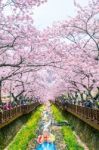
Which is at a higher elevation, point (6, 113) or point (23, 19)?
point (23, 19)

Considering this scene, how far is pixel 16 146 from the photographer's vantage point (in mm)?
32844

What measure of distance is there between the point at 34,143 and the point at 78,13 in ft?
41.5

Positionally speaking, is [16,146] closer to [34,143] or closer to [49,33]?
[34,143]

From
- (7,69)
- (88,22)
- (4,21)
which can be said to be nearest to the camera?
(4,21)

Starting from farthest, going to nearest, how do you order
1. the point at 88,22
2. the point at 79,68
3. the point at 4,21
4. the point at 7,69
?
A: 1. the point at 7,69
2. the point at 79,68
3. the point at 88,22
4. the point at 4,21

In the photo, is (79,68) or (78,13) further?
(79,68)

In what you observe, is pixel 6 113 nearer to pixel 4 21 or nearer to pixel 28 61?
pixel 28 61

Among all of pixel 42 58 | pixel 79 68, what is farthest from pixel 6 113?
pixel 42 58

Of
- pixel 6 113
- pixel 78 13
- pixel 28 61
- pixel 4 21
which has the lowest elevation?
pixel 6 113

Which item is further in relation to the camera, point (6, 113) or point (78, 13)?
point (6, 113)

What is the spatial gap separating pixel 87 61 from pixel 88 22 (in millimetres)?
3474

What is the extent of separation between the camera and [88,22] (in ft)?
107

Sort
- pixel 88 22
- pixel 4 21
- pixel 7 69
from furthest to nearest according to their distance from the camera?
pixel 7 69 < pixel 88 22 < pixel 4 21

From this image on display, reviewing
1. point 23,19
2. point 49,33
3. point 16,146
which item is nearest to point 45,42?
point 49,33
